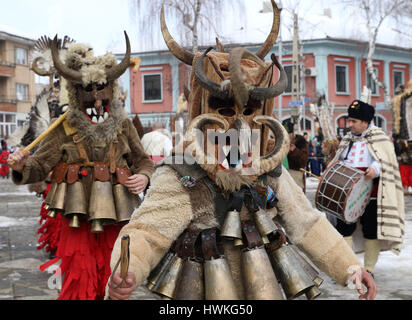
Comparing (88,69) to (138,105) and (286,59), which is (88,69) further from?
(138,105)

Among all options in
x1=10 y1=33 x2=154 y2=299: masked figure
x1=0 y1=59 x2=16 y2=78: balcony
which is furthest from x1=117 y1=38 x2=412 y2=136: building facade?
x1=10 y1=33 x2=154 y2=299: masked figure

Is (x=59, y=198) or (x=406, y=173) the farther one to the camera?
(x=406, y=173)

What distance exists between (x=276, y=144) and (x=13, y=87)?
38.1 meters

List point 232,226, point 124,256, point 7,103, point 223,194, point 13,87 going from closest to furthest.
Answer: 1. point 124,256
2. point 232,226
3. point 223,194
4. point 13,87
5. point 7,103

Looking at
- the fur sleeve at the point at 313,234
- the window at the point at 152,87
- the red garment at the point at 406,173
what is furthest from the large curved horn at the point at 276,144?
the window at the point at 152,87

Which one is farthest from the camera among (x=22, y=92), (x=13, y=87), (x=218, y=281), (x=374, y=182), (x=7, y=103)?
(x=22, y=92)

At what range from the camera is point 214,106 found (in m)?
2.61

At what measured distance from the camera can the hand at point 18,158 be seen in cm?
382

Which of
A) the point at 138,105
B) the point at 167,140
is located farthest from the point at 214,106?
the point at 138,105

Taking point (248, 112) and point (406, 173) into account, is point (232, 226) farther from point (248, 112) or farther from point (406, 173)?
point (406, 173)

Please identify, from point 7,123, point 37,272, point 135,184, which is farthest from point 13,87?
point 135,184

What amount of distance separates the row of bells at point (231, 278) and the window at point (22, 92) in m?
38.8

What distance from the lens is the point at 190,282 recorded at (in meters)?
2.36
